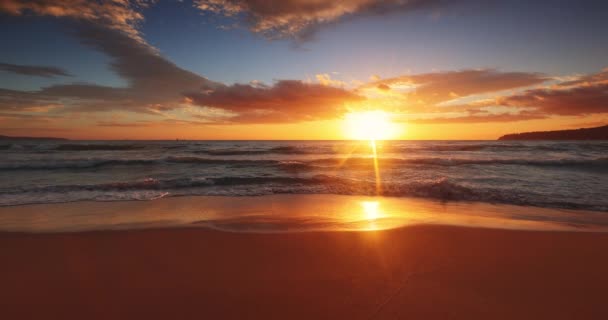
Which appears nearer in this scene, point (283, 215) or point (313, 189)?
point (283, 215)

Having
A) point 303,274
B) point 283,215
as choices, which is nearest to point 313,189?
point 283,215

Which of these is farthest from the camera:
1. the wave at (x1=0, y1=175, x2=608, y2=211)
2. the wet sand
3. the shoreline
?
the wave at (x1=0, y1=175, x2=608, y2=211)

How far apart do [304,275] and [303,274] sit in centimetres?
2

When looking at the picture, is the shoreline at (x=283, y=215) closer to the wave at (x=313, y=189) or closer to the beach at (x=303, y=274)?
the beach at (x=303, y=274)

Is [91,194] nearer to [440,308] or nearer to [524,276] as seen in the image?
[440,308]

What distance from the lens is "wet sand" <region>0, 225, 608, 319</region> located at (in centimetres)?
232

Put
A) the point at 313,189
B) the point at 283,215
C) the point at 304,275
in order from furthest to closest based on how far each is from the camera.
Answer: the point at 313,189, the point at 283,215, the point at 304,275

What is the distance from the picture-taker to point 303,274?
292 cm

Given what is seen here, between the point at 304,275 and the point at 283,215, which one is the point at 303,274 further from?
the point at 283,215

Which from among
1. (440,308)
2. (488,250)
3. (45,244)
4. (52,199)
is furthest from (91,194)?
(488,250)

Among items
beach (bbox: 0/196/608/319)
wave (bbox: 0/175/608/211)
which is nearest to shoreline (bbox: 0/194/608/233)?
beach (bbox: 0/196/608/319)

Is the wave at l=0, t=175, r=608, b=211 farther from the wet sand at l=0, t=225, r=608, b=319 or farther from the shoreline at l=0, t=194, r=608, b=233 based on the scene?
the wet sand at l=0, t=225, r=608, b=319

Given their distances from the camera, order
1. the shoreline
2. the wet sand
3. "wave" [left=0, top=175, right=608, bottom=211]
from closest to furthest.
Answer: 1. the wet sand
2. the shoreline
3. "wave" [left=0, top=175, right=608, bottom=211]

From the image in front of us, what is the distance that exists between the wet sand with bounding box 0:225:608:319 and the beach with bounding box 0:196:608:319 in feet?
0.04
